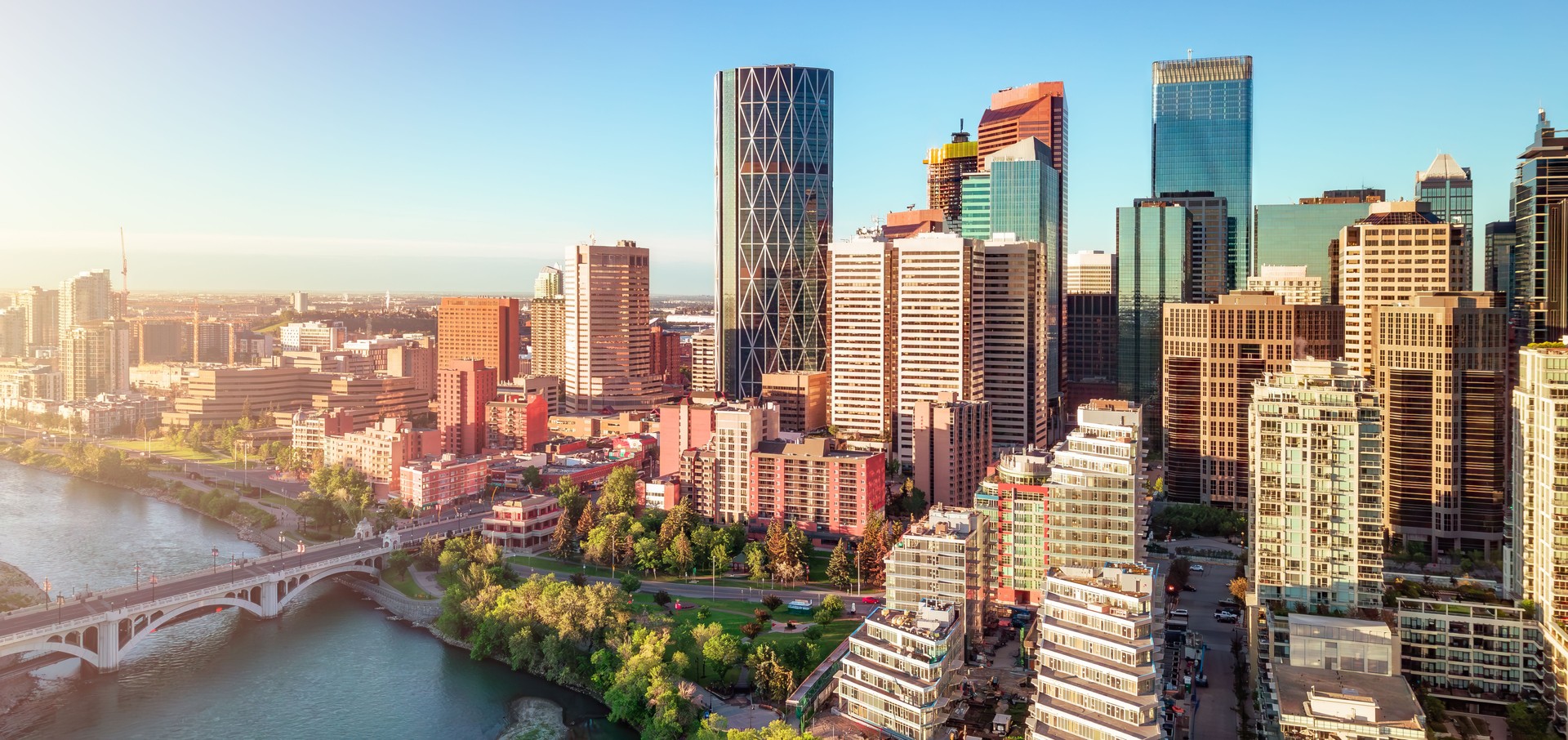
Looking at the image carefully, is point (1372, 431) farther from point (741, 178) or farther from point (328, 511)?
point (741, 178)

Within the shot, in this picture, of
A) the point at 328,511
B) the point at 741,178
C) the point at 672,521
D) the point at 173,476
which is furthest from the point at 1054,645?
the point at 741,178

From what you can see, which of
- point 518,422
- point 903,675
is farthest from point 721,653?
point 518,422

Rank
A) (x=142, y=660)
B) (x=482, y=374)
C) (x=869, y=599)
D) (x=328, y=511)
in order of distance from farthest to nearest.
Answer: (x=482, y=374) < (x=328, y=511) < (x=869, y=599) < (x=142, y=660)

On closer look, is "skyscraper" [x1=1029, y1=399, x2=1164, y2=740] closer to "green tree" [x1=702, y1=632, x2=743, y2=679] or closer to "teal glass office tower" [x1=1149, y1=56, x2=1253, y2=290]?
"green tree" [x1=702, y1=632, x2=743, y2=679]

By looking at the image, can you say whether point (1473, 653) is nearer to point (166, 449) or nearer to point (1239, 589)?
point (1239, 589)

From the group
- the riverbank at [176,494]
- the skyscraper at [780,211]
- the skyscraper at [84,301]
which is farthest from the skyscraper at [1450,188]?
the skyscraper at [84,301]

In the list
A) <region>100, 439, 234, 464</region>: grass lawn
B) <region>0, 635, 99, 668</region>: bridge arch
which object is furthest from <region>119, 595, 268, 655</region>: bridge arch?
<region>100, 439, 234, 464</region>: grass lawn
